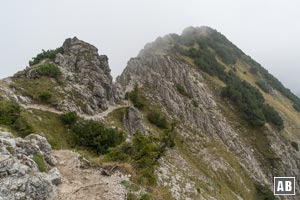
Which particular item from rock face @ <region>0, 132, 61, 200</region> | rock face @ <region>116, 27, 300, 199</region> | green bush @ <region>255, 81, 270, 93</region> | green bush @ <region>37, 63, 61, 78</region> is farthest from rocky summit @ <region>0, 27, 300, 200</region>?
green bush @ <region>255, 81, 270, 93</region>

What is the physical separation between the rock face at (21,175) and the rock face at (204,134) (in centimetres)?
3207

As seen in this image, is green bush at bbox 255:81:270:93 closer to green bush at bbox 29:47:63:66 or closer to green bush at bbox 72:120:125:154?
green bush at bbox 29:47:63:66

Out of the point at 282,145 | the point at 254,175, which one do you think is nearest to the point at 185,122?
the point at 254,175

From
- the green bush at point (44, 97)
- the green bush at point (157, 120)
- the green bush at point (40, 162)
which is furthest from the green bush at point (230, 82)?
the green bush at point (40, 162)

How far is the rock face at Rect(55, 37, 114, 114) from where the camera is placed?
53.2 meters

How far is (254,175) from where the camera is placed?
64.4m

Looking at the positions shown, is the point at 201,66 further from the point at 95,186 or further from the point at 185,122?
the point at 95,186

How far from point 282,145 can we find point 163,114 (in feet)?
91.6

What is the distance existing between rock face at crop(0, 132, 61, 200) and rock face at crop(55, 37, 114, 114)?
31.2 meters

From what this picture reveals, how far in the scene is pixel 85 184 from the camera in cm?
1786

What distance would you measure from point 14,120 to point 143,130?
24457mm

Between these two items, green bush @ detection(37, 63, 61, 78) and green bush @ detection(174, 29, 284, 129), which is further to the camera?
green bush @ detection(174, 29, 284, 129)

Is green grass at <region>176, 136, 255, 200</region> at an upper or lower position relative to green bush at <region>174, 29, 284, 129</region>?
lower

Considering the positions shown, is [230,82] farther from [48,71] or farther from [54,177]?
[54,177]
